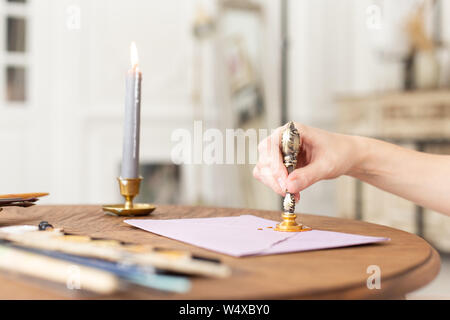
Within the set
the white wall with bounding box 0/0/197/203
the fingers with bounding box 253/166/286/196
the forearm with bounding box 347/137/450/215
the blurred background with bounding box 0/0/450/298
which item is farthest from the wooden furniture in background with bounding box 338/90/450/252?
the fingers with bounding box 253/166/286/196

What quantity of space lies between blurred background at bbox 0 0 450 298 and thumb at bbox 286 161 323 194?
2.53 meters

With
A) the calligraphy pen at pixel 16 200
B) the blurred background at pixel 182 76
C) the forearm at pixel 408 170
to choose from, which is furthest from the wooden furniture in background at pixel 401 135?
the calligraphy pen at pixel 16 200

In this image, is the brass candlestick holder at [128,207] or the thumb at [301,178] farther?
the brass candlestick holder at [128,207]

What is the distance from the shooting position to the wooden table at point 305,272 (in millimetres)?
384

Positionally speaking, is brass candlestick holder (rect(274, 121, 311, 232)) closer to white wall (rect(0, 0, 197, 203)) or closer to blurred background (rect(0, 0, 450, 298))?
blurred background (rect(0, 0, 450, 298))

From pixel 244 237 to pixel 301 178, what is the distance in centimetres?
12

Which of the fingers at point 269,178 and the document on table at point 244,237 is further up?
the fingers at point 269,178

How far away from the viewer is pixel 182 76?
3.83 m

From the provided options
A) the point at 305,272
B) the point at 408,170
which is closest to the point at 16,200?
the point at 305,272

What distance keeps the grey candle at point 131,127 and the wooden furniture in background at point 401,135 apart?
2239 millimetres

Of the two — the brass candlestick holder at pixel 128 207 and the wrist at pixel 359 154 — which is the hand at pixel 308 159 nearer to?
the wrist at pixel 359 154

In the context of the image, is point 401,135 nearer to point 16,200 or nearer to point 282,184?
point 282,184
